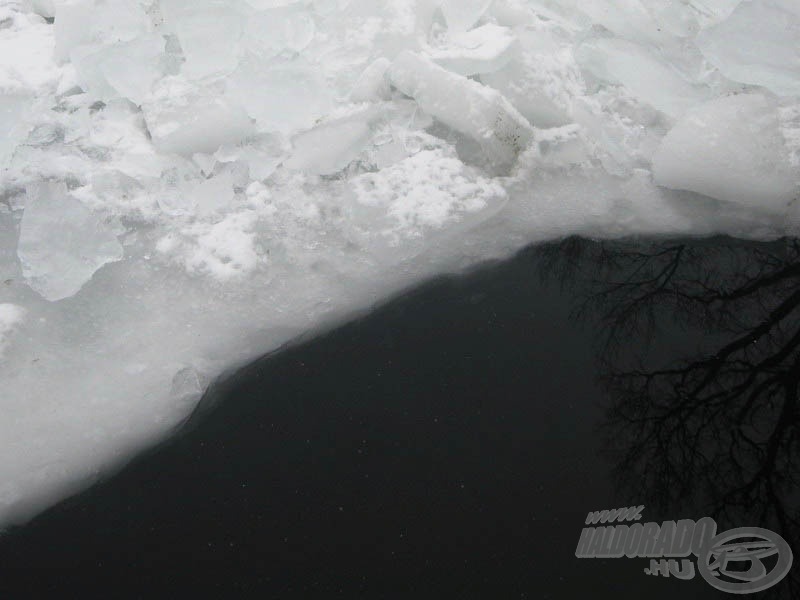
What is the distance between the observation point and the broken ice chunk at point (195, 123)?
9.81 ft

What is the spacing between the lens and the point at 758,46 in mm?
3117

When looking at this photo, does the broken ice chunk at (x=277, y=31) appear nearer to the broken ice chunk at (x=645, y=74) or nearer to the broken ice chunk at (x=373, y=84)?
the broken ice chunk at (x=373, y=84)

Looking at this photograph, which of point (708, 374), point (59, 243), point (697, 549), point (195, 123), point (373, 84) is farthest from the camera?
point (373, 84)

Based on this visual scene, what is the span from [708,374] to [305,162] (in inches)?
69.5

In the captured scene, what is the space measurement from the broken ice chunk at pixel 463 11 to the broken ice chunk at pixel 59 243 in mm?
1952

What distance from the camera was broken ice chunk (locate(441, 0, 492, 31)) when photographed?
11.5 feet

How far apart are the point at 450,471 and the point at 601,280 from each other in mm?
1022

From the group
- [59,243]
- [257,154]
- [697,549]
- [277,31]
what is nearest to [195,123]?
[257,154]

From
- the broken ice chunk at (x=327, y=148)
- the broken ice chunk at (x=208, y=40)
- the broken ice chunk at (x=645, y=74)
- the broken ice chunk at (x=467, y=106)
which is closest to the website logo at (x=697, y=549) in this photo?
the broken ice chunk at (x=467, y=106)

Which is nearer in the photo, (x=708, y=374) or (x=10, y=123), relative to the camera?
(x=708, y=374)

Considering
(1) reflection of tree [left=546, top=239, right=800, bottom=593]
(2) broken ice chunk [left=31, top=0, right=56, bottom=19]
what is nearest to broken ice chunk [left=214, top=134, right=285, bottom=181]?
(1) reflection of tree [left=546, top=239, right=800, bottom=593]

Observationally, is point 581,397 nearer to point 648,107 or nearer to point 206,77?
point 648,107

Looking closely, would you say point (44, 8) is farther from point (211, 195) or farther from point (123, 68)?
point (211, 195)

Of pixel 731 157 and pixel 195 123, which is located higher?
pixel 731 157
